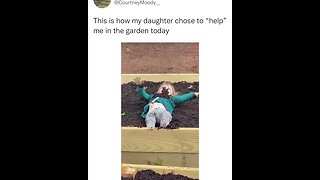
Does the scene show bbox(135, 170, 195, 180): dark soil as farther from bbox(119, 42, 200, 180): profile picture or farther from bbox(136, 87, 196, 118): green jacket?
bbox(136, 87, 196, 118): green jacket

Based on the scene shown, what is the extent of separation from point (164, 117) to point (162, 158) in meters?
0.19

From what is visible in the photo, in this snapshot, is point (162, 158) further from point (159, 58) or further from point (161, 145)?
point (159, 58)

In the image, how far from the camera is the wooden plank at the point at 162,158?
2.98m

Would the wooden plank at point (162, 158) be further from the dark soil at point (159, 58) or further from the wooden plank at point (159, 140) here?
the dark soil at point (159, 58)

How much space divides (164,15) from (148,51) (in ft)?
0.60

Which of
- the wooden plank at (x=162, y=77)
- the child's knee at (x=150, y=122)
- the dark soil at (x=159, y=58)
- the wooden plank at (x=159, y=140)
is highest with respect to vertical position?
the dark soil at (x=159, y=58)

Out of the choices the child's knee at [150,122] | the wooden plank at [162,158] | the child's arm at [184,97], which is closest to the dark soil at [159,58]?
the child's arm at [184,97]

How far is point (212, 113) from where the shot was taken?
2.95 m

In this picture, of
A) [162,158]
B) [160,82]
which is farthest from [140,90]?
[162,158]

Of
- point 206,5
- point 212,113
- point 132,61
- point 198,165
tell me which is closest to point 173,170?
point 198,165

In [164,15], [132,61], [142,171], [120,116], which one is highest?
[164,15]

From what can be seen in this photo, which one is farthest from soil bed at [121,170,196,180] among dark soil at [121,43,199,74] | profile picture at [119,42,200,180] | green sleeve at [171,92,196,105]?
dark soil at [121,43,199,74]

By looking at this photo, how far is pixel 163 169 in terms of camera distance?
9.89 feet
